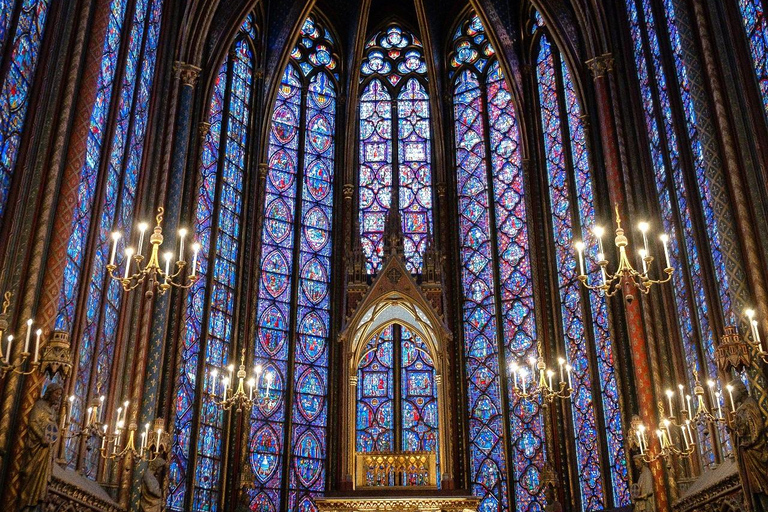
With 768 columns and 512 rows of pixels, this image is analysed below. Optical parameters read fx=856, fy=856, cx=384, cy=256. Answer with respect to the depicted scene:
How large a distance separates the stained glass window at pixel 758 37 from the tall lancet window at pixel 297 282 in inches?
487

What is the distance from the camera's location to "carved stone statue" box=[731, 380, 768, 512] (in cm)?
1070

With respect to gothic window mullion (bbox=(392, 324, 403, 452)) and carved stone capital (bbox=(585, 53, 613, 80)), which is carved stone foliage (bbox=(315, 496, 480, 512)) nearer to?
gothic window mullion (bbox=(392, 324, 403, 452))

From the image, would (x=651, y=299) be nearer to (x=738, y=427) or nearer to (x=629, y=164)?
(x=629, y=164)

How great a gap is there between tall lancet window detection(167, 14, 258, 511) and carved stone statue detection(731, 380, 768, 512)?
11.0 meters

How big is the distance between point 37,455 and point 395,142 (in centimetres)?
1538

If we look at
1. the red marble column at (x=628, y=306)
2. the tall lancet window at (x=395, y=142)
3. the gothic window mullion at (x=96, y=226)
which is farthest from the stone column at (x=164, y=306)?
the red marble column at (x=628, y=306)

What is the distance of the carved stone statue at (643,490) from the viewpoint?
14.7 meters

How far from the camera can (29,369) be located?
11.0 m

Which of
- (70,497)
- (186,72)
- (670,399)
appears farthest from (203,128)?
(670,399)

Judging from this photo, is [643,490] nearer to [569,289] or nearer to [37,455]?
[569,289]

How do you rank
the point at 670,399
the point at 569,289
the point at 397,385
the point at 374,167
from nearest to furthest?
the point at 670,399 < the point at 569,289 < the point at 397,385 < the point at 374,167

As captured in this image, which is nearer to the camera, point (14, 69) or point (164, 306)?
point (14, 69)

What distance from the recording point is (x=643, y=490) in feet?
48.8

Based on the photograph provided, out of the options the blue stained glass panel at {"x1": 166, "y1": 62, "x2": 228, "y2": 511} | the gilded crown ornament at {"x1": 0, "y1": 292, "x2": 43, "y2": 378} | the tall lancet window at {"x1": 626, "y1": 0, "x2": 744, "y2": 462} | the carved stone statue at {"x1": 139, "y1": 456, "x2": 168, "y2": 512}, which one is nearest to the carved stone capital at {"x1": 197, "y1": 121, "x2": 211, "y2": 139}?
the blue stained glass panel at {"x1": 166, "y1": 62, "x2": 228, "y2": 511}
